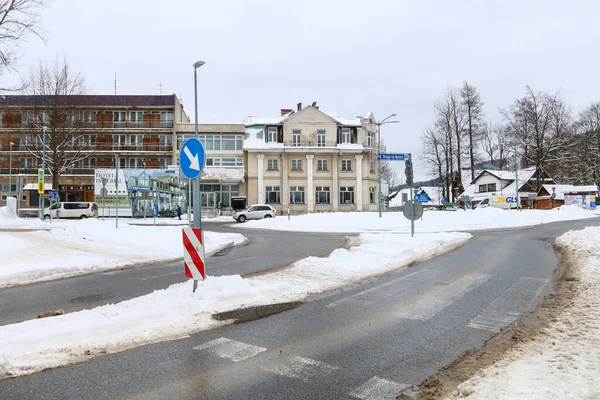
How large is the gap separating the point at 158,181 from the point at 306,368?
42796mm

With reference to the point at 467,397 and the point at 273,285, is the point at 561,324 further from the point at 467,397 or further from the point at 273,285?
the point at 273,285

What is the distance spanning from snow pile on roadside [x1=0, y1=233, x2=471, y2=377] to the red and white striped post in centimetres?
22

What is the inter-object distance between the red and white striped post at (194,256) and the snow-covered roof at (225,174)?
43.7 m

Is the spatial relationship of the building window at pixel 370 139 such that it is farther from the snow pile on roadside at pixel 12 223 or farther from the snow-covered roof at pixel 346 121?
the snow pile on roadside at pixel 12 223

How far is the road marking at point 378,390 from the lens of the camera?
359cm

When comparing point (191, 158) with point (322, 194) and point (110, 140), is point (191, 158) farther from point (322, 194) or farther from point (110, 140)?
point (110, 140)

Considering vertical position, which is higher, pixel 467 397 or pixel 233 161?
pixel 233 161

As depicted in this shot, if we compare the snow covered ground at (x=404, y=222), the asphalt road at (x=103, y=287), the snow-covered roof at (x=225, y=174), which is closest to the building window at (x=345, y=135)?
the snow-covered roof at (x=225, y=174)

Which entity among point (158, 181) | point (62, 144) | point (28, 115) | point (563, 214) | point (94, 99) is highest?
point (94, 99)

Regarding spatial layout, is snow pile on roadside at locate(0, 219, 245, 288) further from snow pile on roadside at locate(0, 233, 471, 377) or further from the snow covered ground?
the snow covered ground

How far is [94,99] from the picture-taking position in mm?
56594

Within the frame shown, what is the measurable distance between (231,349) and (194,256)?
8.02ft

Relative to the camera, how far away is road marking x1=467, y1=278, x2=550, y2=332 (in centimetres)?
580

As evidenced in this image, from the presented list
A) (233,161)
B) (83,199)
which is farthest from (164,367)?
(83,199)
